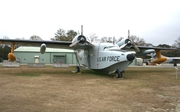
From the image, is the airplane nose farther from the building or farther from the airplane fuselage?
the building

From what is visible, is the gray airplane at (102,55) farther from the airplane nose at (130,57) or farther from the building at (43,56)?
the building at (43,56)

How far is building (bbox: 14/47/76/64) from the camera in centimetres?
4106

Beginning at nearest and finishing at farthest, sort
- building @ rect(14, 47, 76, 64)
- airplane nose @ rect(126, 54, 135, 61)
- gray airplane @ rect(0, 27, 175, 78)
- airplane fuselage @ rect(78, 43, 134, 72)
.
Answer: airplane nose @ rect(126, 54, 135, 61) → airplane fuselage @ rect(78, 43, 134, 72) → gray airplane @ rect(0, 27, 175, 78) → building @ rect(14, 47, 76, 64)

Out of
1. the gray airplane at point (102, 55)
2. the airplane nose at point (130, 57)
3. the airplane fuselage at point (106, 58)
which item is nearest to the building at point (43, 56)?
the gray airplane at point (102, 55)

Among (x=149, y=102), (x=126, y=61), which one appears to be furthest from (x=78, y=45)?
(x=149, y=102)

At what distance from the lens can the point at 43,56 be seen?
42.4 m

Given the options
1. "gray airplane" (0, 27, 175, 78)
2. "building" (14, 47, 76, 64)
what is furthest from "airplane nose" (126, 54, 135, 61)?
"building" (14, 47, 76, 64)

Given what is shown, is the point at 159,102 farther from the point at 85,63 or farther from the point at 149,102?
the point at 85,63

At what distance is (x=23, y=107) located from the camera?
4.89 m

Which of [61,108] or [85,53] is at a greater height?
[85,53]

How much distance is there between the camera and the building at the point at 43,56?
135 ft

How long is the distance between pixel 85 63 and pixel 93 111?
13280 millimetres

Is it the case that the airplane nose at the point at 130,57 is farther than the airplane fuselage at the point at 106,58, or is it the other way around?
the airplane fuselage at the point at 106,58

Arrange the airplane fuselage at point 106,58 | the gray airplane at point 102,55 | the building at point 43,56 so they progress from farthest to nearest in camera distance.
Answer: the building at point 43,56 < the gray airplane at point 102,55 < the airplane fuselage at point 106,58
